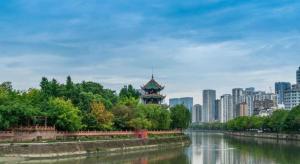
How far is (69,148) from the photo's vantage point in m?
61.4

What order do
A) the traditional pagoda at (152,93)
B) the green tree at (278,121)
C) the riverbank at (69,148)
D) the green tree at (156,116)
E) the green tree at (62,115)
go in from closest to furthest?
1. the riverbank at (69,148)
2. the green tree at (62,115)
3. the green tree at (156,116)
4. the traditional pagoda at (152,93)
5. the green tree at (278,121)

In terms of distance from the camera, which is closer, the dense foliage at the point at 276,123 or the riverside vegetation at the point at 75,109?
the riverside vegetation at the point at 75,109

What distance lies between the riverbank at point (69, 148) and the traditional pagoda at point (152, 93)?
24.7 m

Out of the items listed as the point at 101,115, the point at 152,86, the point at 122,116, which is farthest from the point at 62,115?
the point at 152,86

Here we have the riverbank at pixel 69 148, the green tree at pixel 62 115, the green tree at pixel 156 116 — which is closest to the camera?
the riverbank at pixel 69 148

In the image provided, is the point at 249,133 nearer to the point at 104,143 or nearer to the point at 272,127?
the point at 272,127

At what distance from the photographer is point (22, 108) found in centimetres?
6022

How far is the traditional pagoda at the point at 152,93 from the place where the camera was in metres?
111

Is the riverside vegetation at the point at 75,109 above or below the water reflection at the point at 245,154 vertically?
above

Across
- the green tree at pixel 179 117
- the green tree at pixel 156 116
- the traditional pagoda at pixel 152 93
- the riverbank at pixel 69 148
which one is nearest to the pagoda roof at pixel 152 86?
the traditional pagoda at pixel 152 93

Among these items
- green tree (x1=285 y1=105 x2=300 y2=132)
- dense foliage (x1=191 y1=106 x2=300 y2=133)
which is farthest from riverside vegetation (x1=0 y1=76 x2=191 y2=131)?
dense foliage (x1=191 y1=106 x2=300 y2=133)

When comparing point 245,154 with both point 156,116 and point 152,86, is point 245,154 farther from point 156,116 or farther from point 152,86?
point 152,86

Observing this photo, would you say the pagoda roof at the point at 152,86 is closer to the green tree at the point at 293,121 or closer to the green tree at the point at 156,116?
the green tree at the point at 156,116

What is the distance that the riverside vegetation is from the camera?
6150 centimetres
